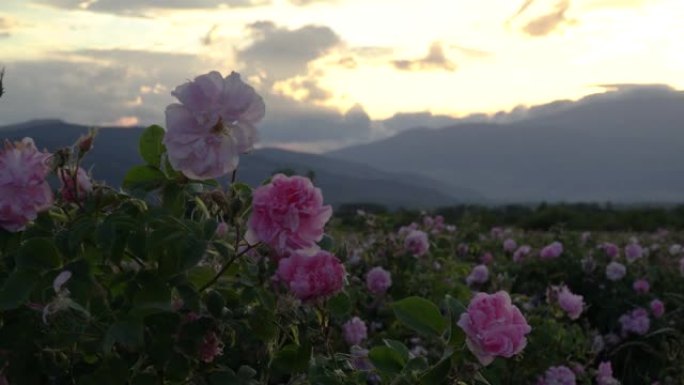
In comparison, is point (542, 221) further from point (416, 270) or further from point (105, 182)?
point (105, 182)

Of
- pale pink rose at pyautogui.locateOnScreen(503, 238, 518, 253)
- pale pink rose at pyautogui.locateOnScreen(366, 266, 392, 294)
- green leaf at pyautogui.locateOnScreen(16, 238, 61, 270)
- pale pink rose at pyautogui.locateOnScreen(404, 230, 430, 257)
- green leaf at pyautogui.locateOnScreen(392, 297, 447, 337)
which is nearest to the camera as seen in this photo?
green leaf at pyautogui.locateOnScreen(16, 238, 61, 270)

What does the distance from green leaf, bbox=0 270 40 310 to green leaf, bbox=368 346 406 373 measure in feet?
2.47

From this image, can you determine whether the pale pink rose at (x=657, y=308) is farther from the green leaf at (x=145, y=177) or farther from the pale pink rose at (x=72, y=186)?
the pale pink rose at (x=72, y=186)

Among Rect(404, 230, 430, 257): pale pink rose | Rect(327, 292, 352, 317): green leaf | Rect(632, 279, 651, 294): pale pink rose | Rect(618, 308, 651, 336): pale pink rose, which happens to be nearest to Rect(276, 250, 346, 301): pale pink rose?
Rect(327, 292, 352, 317): green leaf

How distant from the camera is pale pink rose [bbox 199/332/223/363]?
195 cm

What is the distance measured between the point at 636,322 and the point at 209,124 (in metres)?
4.84

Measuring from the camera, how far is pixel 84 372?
2031mm

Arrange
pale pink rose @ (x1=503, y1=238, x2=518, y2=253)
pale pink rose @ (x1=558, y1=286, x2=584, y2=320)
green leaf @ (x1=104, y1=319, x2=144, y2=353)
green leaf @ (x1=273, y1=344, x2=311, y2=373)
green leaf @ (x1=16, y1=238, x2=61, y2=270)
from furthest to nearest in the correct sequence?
pale pink rose @ (x1=503, y1=238, x2=518, y2=253), pale pink rose @ (x1=558, y1=286, x2=584, y2=320), green leaf @ (x1=273, y1=344, x2=311, y2=373), green leaf @ (x1=16, y1=238, x2=61, y2=270), green leaf @ (x1=104, y1=319, x2=144, y2=353)

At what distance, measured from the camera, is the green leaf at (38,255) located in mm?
1877

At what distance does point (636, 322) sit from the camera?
6.04 metres

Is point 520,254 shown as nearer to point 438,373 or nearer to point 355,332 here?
point 355,332

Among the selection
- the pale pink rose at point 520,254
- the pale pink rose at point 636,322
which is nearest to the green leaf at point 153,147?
the pale pink rose at point 636,322

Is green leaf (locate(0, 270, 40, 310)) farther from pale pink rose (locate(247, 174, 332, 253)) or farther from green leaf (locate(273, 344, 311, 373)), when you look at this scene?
green leaf (locate(273, 344, 311, 373))

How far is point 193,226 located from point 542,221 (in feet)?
61.3
